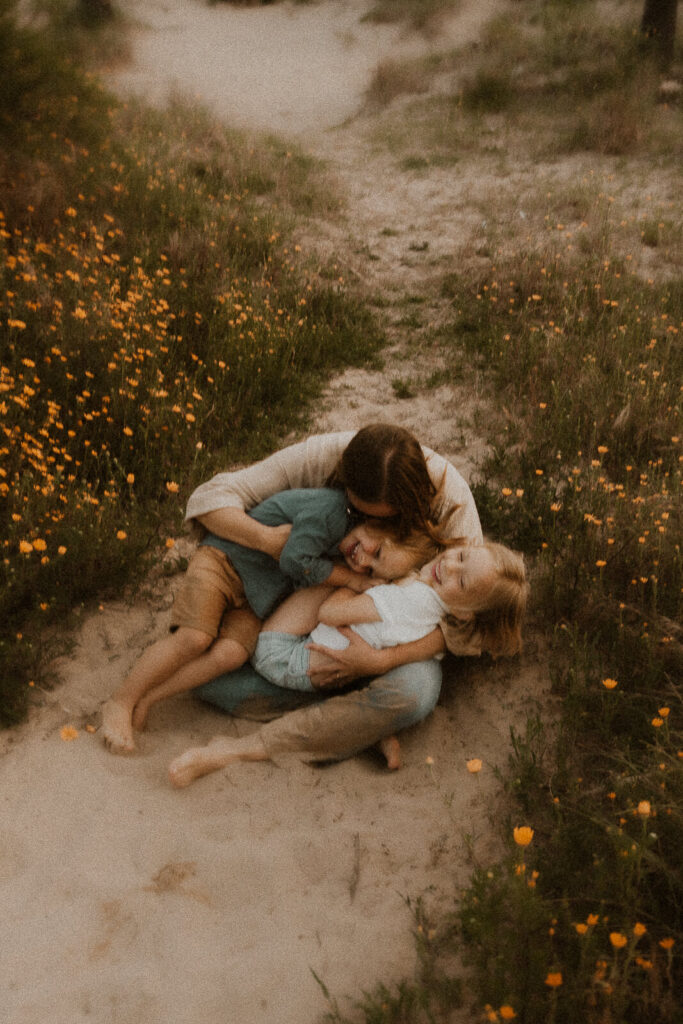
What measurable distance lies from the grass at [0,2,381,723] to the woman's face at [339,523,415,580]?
95 centimetres

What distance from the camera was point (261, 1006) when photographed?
2311mm

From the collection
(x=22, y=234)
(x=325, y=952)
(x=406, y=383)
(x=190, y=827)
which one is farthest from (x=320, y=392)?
(x=325, y=952)

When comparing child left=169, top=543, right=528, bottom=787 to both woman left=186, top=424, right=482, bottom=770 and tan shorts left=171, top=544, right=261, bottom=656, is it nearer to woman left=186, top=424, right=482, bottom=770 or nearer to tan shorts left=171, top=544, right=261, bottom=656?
woman left=186, top=424, right=482, bottom=770

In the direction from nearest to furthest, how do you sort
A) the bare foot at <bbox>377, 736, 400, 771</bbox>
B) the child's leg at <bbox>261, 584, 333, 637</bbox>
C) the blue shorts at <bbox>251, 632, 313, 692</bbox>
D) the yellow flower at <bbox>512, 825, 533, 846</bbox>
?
1. the yellow flower at <bbox>512, 825, 533, 846</bbox>
2. the bare foot at <bbox>377, 736, 400, 771</bbox>
3. the blue shorts at <bbox>251, 632, 313, 692</bbox>
4. the child's leg at <bbox>261, 584, 333, 637</bbox>

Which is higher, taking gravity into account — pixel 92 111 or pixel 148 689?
pixel 92 111

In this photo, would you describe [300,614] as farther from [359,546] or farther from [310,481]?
[310,481]

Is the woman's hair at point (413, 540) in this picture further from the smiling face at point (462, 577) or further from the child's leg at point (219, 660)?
the child's leg at point (219, 660)

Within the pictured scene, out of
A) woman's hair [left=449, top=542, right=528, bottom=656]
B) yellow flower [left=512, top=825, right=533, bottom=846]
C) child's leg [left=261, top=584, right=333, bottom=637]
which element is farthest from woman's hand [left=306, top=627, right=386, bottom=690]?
yellow flower [left=512, top=825, right=533, bottom=846]

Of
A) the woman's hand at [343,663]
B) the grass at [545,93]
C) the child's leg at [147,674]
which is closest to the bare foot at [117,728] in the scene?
the child's leg at [147,674]

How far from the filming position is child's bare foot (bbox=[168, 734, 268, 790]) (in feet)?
9.88

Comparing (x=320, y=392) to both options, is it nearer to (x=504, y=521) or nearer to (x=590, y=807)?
(x=504, y=521)

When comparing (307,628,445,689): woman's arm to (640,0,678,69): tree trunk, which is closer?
(307,628,445,689): woman's arm

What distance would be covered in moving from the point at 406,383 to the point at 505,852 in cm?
359

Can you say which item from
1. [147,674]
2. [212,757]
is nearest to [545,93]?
Answer: [147,674]
